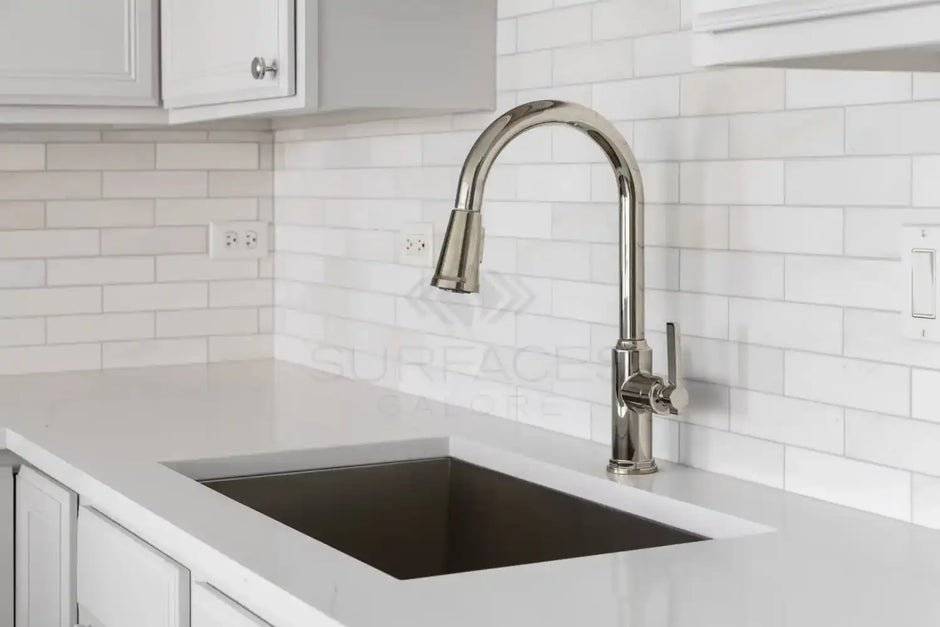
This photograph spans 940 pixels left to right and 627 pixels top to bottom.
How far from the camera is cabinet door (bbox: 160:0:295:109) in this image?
6.89ft

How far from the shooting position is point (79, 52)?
2533mm

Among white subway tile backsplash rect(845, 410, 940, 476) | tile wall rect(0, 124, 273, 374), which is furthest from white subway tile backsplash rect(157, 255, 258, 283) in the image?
white subway tile backsplash rect(845, 410, 940, 476)

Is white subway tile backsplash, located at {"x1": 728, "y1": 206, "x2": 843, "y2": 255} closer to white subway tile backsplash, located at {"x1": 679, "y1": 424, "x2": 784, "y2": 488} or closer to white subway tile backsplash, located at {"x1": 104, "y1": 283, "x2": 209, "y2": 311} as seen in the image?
white subway tile backsplash, located at {"x1": 679, "y1": 424, "x2": 784, "y2": 488}

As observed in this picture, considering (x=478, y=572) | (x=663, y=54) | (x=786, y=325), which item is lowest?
(x=478, y=572)

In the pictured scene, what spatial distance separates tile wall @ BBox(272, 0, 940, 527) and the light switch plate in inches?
0.8

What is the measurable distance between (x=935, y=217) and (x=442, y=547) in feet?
3.00

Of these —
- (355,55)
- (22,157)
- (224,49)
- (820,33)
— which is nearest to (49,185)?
(22,157)

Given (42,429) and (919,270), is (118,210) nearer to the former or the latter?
(42,429)

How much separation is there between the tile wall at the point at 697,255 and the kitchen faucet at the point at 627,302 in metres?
0.10

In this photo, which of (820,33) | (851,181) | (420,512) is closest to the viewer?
(820,33)

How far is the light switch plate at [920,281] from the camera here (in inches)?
55.2

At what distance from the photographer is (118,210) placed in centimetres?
285

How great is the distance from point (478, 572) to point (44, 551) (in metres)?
0.97

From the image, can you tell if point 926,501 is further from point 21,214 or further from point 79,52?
point 21,214
